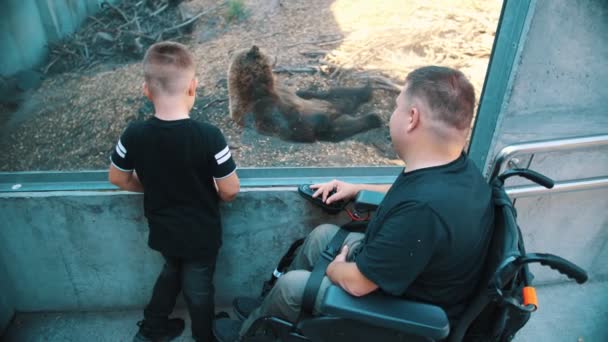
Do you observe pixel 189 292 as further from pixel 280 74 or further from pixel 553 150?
pixel 553 150

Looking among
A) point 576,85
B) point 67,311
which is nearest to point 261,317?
point 67,311

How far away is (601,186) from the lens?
2537mm

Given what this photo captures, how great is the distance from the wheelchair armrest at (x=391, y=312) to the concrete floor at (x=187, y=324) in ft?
4.84

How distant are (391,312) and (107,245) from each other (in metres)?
1.78

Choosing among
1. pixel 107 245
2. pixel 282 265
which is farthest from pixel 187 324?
pixel 282 265

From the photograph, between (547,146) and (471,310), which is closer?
(471,310)

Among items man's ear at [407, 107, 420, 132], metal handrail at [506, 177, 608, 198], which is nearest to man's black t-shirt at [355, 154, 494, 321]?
man's ear at [407, 107, 420, 132]

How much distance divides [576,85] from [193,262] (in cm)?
214

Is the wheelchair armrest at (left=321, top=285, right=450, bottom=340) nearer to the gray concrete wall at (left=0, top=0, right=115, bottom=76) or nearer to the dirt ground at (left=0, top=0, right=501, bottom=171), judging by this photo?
the dirt ground at (left=0, top=0, right=501, bottom=171)

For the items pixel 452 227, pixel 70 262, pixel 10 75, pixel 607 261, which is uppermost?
pixel 10 75

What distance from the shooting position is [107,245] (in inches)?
102

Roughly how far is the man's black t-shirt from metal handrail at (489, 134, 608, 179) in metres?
0.65

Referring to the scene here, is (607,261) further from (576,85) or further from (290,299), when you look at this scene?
(290,299)

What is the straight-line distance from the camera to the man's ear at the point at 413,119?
62.4 inches
